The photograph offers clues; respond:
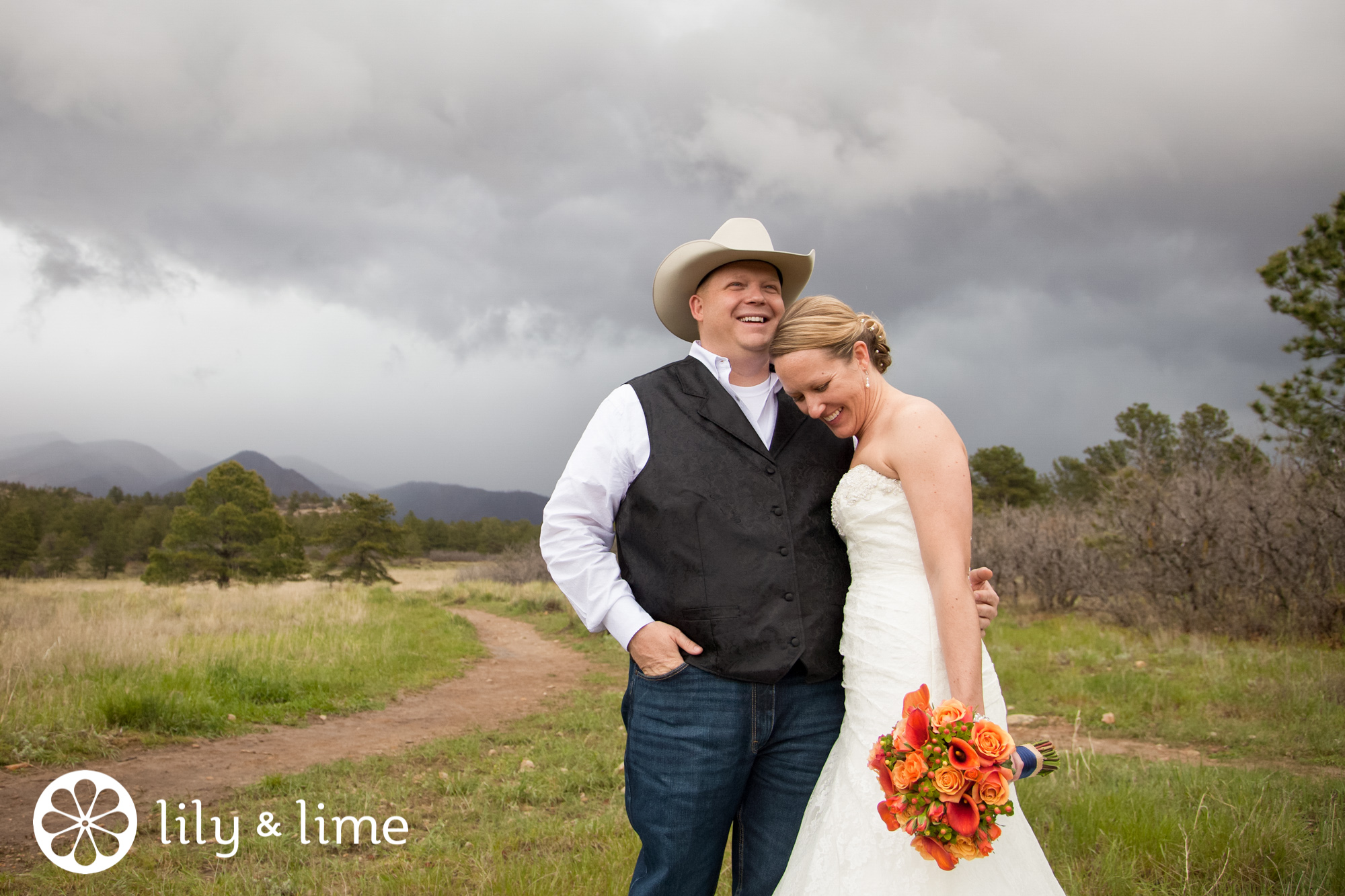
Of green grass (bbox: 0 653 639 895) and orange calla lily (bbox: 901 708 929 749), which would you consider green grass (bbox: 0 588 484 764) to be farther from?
orange calla lily (bbox: 901 708 929 749)

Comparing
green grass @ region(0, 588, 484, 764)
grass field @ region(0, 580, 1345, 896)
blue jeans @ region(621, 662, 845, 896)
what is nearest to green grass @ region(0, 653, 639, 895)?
grass field @ region(0, 580, 1345, 896)

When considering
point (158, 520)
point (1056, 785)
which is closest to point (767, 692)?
point (1056, 785)

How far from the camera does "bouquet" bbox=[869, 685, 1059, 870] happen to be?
1640 millimetres

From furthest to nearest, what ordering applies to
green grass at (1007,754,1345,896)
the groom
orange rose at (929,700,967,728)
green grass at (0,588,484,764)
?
green grass at (0,588,484,764)
green grass at (1007,754,1345,896)
the groom
orange rose at (929,700,967,728)

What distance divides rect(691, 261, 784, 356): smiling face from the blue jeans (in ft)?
3.44

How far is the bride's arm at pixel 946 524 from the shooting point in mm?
1974

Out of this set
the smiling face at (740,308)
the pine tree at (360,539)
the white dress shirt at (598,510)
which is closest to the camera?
the white dress shirt at (598,510)

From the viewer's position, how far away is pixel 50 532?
40750mm

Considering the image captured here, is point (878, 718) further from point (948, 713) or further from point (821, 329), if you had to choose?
point (821, 329)

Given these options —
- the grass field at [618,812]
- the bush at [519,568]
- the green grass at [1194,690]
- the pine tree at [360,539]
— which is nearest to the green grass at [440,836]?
the grass field at [618,812]

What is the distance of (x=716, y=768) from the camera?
2.19 m

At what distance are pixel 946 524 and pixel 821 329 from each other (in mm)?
622

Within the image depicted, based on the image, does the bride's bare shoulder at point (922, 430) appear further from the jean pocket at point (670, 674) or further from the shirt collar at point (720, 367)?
the jean pocket at point (670, 674)

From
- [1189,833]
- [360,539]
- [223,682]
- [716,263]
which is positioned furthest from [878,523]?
[360,539]
